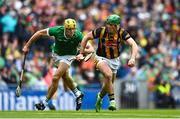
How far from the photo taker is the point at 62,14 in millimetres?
32688

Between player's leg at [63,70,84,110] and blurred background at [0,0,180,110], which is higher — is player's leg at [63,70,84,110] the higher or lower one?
the lower one

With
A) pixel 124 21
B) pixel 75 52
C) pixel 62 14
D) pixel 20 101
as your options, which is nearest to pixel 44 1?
pixel 62 14

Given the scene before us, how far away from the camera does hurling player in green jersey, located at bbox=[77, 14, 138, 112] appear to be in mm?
20641

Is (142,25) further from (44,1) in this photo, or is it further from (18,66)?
(18,66)

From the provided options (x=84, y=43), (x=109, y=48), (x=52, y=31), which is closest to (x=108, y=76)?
(x=109, y=48)

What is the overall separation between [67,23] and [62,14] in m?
11.5

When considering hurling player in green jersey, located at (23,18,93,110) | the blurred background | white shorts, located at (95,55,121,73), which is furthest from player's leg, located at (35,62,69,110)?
the blurred background

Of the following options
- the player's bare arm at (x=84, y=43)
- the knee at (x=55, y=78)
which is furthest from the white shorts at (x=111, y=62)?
the knee at (x=55, y=78)

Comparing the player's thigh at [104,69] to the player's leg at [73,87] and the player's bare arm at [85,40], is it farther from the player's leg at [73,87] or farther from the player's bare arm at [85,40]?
the player's leg at [73,87]

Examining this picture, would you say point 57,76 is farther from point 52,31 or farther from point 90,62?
point 90,62

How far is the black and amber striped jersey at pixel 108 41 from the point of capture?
2084 centimetres

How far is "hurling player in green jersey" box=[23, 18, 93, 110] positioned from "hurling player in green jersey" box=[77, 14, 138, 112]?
0.55 meters

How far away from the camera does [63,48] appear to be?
21844mm

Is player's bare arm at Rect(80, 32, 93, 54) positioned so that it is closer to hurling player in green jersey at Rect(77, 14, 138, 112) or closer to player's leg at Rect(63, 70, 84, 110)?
hurling player in green jersey at Rect(77, 14, 138, 112)
